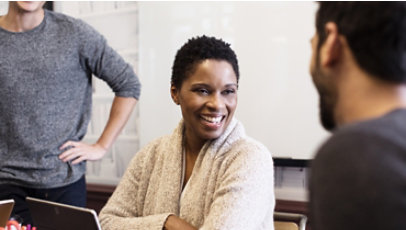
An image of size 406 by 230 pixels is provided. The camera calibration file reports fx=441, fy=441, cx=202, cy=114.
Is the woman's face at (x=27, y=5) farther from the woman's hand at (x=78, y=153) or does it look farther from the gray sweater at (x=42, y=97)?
the woman's hand at (x=78, y=153)

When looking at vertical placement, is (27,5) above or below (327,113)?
above

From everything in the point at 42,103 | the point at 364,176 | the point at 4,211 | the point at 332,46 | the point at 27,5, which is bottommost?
the point at 4,211

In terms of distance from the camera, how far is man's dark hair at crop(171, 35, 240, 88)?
1300 millimetres

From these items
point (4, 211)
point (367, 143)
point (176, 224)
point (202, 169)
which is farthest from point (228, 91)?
point (367, 143)

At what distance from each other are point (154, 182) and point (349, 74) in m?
0.88

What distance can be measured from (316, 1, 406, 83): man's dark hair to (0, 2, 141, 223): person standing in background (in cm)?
124

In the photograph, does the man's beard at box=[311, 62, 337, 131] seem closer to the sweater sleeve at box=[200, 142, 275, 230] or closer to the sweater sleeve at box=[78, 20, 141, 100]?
the sweater sleeve at box=[200, 142, 275, 230]

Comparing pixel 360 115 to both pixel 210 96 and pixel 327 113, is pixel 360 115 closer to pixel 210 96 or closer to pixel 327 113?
pixel 327 113

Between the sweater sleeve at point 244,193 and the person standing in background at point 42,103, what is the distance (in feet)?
2.26

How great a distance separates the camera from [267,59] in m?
1.98

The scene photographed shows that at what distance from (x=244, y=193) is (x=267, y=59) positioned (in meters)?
0.95

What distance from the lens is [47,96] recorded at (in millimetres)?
1586

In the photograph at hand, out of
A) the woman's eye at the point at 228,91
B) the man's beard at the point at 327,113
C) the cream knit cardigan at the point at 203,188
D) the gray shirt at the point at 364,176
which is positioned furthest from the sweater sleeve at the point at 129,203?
the gray shirt at the point at 364,176

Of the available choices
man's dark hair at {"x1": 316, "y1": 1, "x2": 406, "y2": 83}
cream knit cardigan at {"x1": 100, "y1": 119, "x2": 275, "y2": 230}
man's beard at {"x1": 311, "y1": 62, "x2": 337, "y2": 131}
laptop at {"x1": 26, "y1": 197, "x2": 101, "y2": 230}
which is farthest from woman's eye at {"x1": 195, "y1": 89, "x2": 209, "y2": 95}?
man's dark hair at {"x1": 316, "y1": 1, "x2": 406, "y2": 83}
